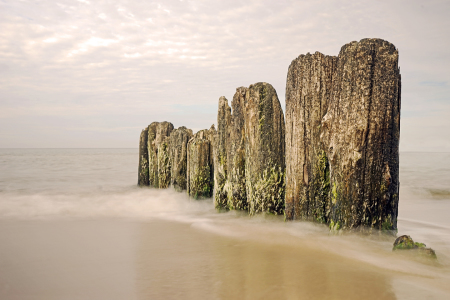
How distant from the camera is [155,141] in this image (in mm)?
8570

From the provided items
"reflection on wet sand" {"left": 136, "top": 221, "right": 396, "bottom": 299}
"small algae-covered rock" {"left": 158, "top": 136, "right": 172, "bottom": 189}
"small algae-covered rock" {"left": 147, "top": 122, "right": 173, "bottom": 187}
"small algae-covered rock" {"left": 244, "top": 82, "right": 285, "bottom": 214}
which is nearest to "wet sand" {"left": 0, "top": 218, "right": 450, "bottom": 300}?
"reflection on wet sand" {"left": 136, "top": 221, "right": 396, "bottom": 299}

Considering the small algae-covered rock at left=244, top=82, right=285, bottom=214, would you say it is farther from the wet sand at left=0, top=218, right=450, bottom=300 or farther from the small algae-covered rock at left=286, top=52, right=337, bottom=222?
the small algae-covered rock at left=286, top=52, right=337, bottom=222

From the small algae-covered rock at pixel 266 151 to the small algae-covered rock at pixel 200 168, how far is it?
5.97 feet

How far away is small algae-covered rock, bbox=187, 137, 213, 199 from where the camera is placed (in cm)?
654

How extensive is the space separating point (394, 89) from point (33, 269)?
386 cm

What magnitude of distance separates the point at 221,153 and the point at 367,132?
2.67 m

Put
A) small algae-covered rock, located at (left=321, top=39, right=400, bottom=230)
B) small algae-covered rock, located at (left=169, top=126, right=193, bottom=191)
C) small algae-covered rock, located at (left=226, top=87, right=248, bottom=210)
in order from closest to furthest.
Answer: small algae-covered rock, located at (left=321, top=39, right=400, bottom=230) < small algae-covered rock, located at (left=226, top=87, right=248, bottom=210) < small algae-covered rock, located at (left=169, top=126, right=193, bottom=191)

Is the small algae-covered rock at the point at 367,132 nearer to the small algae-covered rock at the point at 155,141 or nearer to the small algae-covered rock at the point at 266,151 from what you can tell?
the small algae-covered rock at the point at 266,151

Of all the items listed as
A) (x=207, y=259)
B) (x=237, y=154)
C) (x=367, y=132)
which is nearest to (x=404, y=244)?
(x=367, y=132)

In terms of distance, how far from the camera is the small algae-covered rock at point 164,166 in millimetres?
8172

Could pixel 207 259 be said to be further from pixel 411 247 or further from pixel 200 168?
pixel 200 168

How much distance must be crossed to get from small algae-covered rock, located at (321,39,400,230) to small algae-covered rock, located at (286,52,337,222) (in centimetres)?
32

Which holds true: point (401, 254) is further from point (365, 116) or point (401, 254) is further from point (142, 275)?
point (142, 275)

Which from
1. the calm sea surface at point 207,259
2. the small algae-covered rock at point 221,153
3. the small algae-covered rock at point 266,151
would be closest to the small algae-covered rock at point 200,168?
the calm sea surface at point 207,259
